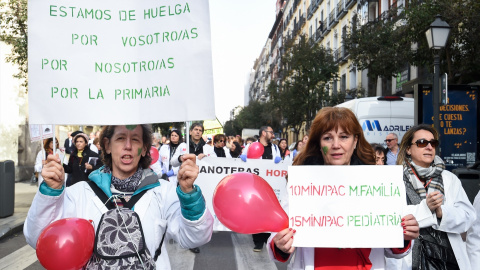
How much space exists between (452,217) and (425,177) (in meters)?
0.38

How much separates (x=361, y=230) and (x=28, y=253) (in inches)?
246

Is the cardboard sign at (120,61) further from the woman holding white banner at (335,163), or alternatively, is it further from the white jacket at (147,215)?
the woman holding white banner at (335,163)

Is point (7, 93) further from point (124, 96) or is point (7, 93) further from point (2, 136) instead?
point (124, 96)

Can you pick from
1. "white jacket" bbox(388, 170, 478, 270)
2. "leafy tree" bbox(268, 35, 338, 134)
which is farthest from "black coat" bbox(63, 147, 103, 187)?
"leafy tree" bbox(268, 35, 338, 134)

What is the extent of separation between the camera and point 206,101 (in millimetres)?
2561

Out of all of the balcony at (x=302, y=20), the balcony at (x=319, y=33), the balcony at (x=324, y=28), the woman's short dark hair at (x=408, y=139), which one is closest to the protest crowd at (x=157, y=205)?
the woman's short dark hair at (x=408, y=139)

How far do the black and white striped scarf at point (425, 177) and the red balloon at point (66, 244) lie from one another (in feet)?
7.49

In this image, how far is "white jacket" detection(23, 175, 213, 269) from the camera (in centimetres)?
238

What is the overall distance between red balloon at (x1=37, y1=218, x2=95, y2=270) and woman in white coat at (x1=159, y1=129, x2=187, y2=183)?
5.76m

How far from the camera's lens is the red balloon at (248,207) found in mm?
2480

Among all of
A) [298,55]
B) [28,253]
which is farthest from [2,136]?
[298,55]

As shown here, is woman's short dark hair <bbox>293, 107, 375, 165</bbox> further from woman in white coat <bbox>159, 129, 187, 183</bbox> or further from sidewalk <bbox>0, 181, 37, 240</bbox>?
sidewalk <bbox>0, 181, 37, 240</bbox>

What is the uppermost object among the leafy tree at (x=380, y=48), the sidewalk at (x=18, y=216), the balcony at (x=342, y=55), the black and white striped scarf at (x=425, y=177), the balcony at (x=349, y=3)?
the balcony at (x=349, y=3)

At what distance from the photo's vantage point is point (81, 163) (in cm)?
818
